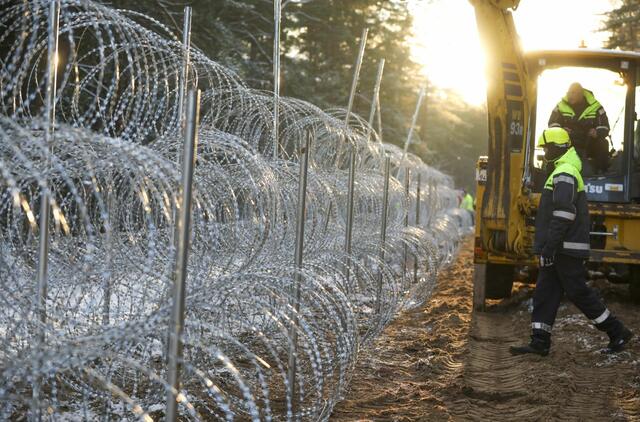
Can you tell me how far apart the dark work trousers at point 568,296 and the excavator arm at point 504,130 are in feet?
6.03

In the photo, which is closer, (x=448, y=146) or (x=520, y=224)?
(x=520, y=224)

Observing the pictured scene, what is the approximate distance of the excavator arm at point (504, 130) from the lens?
A: 9398 millimetres

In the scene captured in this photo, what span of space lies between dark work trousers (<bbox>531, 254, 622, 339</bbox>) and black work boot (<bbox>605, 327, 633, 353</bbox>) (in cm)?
3

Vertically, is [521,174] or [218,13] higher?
[218,13]

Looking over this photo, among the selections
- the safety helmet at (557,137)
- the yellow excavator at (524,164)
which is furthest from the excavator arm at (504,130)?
the safety helmet at (557,137)

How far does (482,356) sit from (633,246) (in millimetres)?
2702

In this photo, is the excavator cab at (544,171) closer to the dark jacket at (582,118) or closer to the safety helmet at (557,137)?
the dark jacket at (582,118)

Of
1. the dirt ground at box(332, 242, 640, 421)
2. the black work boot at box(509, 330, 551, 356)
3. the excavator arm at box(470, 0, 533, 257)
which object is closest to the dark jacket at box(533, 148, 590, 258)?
the black work boot at box(509, 330, 551, 356)

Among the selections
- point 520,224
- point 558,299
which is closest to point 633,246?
point 520,224

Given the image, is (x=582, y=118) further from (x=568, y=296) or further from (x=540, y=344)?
(x=540, y=344)

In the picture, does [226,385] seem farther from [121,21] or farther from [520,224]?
[520,224]

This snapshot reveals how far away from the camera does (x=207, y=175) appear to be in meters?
5.32

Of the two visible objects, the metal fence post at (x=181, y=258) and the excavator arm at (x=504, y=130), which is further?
the excavator arm at (x=504, y=130)

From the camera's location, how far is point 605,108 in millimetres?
9922
